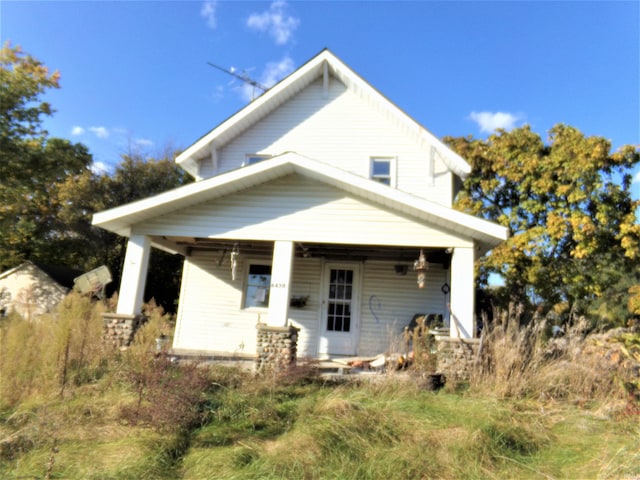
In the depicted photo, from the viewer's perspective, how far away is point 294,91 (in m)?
11.2

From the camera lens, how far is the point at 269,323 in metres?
7.55

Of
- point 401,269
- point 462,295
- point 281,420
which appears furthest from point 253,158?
point 281,420

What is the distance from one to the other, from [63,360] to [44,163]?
42.4 ft

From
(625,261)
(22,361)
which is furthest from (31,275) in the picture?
(625,261)

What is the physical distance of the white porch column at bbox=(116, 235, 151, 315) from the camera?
315 inches

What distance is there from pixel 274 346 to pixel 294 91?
7.23 meters

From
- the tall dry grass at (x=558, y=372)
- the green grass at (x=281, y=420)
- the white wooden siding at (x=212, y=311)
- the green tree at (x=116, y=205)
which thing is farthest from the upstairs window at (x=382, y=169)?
the green tree at (x=116, y=205)

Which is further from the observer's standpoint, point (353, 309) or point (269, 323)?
point (353, 309)

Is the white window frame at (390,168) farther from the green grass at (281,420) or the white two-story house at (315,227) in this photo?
the green grass at (281,420)

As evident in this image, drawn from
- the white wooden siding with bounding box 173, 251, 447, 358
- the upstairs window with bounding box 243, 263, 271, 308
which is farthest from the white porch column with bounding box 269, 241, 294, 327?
the upstairs window with bounding box 243, 263, 271, 308

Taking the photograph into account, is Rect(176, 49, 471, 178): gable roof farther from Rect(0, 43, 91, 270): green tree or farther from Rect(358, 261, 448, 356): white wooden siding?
A: Rect(0, 43, 91, 270): green tree

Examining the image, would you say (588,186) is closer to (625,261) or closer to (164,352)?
(625,261)

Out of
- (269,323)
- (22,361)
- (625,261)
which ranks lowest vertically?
(22,361)

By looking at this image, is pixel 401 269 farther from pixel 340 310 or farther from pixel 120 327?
pixel 120 327
